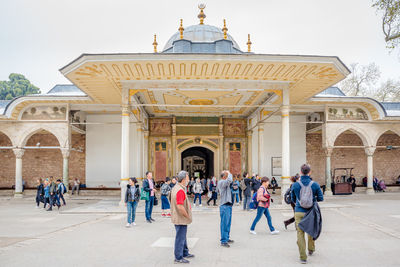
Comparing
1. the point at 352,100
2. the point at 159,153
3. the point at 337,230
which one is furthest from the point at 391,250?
the point at 159,153

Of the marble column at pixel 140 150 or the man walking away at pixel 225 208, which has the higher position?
the marble column at pixel 140 150

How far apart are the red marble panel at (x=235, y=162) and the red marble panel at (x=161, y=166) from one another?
351 centimetres

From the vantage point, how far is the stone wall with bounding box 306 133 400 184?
60.6 feet

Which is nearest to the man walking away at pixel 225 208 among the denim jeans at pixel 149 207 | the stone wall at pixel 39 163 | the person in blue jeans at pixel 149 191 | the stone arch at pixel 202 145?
the person in blue jeans at pixel 149 191

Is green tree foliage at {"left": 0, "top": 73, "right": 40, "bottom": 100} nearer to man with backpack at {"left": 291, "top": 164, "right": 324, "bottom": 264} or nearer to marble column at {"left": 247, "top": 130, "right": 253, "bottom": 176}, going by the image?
marble column at {"left": 247, "top": 130, "right": 253, "bottom": 176}

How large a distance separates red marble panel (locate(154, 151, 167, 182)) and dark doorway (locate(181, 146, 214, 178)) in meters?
2.48

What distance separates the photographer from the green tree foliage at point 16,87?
40.3 meters

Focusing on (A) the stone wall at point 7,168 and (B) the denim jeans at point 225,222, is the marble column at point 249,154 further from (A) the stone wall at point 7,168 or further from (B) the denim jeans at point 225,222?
(B) the denim jeans at point 225,222

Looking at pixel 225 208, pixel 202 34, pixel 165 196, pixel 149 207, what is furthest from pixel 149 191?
pixel 202 34

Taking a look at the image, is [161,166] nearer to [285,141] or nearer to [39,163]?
[39,163]

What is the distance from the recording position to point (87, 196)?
1596 centimetres

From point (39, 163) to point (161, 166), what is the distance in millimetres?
6194

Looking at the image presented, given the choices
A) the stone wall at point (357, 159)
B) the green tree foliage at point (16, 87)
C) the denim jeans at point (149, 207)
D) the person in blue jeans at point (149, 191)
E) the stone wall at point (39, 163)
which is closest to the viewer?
the person in blue jeans at point (149, 191)

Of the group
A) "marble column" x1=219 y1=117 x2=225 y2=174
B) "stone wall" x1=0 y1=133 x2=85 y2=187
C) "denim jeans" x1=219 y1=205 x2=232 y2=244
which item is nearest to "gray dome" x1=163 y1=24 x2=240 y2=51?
"marble column" x1=219 y1=117 x2=225 y2=174
